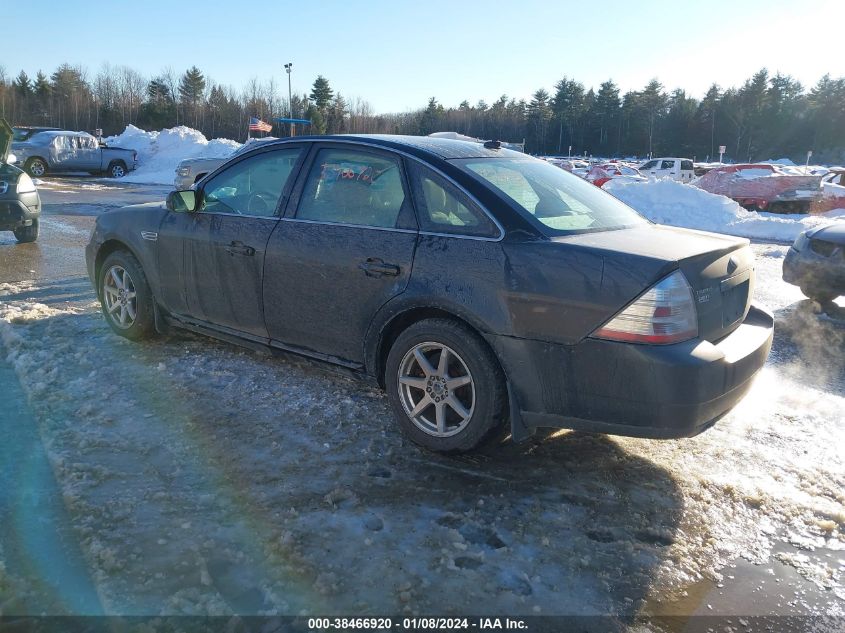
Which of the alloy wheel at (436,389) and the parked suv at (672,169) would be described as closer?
the alloy wheel at (436,389)

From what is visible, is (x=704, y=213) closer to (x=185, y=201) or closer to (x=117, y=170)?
(x=185, y=201)

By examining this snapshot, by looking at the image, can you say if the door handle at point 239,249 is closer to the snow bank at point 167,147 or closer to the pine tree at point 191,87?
the snow bank at point 167,147

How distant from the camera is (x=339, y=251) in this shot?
3.65 metres

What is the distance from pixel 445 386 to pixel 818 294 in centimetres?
559

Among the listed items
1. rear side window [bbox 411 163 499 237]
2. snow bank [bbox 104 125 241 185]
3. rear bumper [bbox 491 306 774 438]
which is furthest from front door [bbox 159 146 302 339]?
snow bank [bbox 104 125 241 185]

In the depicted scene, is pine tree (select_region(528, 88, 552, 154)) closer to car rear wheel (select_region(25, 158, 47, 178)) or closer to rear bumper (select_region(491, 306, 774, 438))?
car rear wheel (select_region(25, 158, 47, 178))

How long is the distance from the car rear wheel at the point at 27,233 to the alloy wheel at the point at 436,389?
8.75 m

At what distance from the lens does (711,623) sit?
228 centimetres

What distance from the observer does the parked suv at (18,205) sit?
9461mm

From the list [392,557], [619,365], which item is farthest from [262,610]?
[619,365]

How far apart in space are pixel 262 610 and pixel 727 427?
9.52ft

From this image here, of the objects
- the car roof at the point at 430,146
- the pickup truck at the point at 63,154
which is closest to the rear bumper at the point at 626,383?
the car roof at the point at 430,146

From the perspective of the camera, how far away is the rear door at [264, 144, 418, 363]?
11.5 ft

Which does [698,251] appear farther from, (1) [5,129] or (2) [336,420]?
(1) [5,129]
